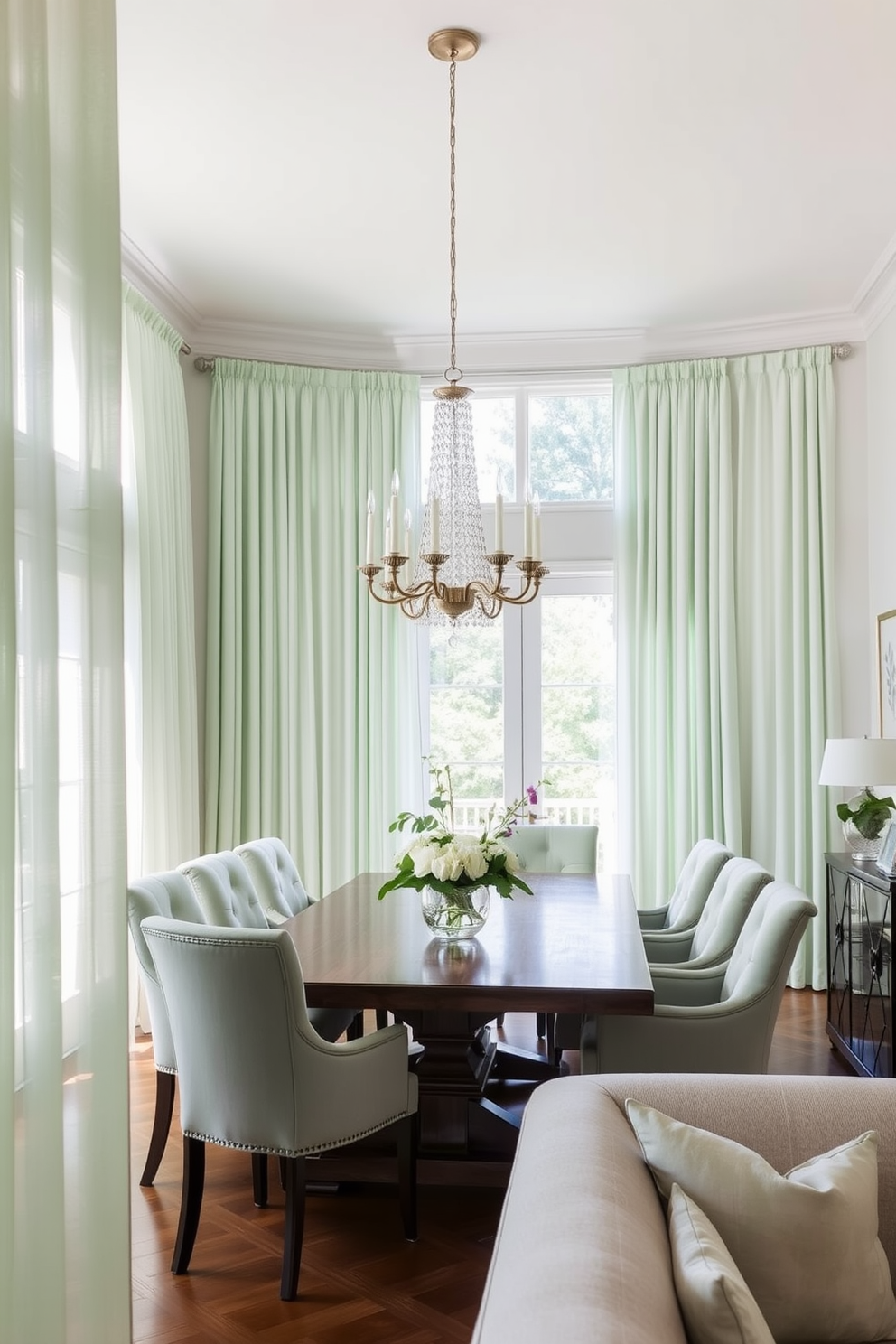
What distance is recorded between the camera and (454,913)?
10.1ft

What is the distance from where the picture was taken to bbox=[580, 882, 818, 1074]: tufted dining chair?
264 cm

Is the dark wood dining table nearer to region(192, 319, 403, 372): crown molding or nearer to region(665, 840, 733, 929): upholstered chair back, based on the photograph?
region(665, 840, 733, 929): upholstered chair back

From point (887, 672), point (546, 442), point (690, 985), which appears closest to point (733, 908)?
point (690, 985)

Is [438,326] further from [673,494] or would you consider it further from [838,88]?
[838,88]

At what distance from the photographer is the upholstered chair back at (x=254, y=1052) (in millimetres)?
2391

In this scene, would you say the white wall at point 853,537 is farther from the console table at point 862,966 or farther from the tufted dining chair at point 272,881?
the tufted dining chair at point 272,881

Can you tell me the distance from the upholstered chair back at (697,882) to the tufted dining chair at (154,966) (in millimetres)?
1631

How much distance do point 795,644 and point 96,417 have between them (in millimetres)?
4167

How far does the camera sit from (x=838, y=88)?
339 centimetres

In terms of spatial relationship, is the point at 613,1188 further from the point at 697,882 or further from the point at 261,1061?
the point at 697,882

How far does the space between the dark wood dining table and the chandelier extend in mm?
1012

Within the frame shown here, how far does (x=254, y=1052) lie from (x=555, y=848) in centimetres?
236

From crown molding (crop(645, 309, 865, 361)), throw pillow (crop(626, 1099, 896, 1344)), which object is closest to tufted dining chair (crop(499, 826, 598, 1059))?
crown molding (crop(645, 309, 865, 361))

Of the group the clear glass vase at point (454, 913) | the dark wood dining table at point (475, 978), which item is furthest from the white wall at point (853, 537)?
the clear glass vase at point (454, 913)
